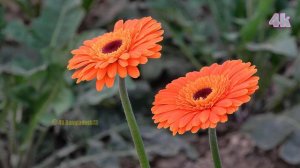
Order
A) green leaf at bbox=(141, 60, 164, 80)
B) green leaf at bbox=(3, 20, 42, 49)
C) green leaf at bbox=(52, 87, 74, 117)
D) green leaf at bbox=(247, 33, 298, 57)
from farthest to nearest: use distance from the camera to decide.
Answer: green leaf at bbox=(141, 60, 164, 80)
green leaf at bbox=(3, 20, 42, 49)
green leaf at bbox=(247, 33, 298, 57)
green leaf at bbox=(52, 87, 74, 117)

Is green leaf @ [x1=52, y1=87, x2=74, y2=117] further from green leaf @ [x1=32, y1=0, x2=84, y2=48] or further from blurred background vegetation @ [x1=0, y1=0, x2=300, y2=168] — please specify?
green leaf @ [x1=32, y1=0, x2=84, y2=48]


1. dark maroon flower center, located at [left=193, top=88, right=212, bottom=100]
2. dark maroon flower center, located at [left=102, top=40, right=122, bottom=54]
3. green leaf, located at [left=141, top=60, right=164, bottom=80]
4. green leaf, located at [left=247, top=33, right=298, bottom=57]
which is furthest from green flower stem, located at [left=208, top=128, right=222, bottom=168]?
green leaf, located at [left=141, top=60, right=164, bottom=80]

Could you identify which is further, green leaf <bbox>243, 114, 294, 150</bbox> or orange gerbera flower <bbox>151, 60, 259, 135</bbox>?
green leaf <bbox>243, 114, 294, 150</bbox>

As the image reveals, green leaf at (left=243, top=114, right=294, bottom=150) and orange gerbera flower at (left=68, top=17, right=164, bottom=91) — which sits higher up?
green leaf at (left=243, top=114, right=294, bottom=150)

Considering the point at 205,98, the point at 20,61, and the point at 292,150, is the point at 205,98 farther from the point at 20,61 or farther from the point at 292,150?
the point at 20,61

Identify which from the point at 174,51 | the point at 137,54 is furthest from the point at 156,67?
the point at 137,54

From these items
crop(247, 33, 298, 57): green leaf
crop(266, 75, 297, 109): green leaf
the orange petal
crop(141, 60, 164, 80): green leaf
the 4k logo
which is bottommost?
the orange petal

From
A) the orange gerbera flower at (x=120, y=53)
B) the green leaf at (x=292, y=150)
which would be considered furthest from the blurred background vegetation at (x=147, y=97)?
the orange gerbera flower at (x=120, y=53)
